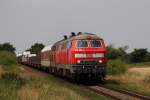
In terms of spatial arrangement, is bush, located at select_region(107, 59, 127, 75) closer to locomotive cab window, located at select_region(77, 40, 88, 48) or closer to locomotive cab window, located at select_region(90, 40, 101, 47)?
locomotive cab window, located at select_region(90, 40, 101, 47)

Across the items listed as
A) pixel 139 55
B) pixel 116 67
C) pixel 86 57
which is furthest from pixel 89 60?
pixel 139 55

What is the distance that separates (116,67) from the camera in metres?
39.7

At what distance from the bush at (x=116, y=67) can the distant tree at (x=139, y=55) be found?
2438 inches

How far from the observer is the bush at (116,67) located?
1547 inches

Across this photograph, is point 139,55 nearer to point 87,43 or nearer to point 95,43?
point 95,43

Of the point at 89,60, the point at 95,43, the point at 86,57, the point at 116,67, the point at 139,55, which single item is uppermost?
the point at 139,55

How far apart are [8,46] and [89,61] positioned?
410 feet

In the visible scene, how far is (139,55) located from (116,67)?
64.9 m

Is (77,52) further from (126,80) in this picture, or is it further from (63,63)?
(126,80)

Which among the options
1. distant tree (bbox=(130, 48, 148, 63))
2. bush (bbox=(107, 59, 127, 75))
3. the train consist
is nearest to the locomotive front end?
the train consist

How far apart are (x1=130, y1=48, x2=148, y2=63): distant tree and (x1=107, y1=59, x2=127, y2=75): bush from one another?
61.9 meters

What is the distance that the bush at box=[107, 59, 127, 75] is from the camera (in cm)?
3928

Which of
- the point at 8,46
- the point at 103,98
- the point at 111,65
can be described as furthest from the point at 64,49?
the point at 8,46

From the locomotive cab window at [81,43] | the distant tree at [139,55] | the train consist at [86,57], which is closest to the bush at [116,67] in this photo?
the train consist at [86,57]
